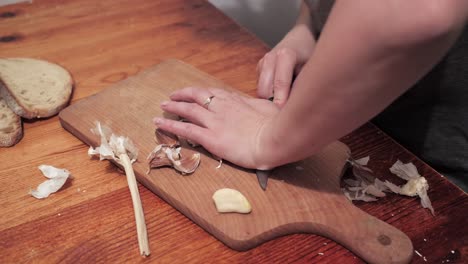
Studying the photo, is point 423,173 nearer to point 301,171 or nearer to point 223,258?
point 301,171

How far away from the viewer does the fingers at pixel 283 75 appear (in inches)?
33.4

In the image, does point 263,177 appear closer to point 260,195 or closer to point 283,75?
point 260,195

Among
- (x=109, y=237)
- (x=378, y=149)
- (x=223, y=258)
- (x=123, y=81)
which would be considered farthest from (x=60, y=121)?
(x=378, y=149)

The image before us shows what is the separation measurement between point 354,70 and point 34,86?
648mm

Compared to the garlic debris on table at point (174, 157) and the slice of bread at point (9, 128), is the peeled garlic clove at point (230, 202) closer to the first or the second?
the garlic debris on table at point (174, 157)

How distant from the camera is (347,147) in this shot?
2.57 ft

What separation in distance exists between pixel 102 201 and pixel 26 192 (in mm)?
116

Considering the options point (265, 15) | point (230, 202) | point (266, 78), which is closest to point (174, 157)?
point (230, 202)

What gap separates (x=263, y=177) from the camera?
2.35 ft

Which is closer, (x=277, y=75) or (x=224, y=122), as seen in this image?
(x=224, y=122)

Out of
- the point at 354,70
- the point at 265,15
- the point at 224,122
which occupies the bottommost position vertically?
the point at 265,15

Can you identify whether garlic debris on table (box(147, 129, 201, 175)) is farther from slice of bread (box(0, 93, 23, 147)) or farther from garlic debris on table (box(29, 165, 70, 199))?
slice of bread (box(0, 93, 23, 147))

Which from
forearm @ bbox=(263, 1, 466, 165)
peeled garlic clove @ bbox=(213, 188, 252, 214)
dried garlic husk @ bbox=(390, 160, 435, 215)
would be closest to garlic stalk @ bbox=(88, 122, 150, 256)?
peeled garlic clove @ bbox=(213, 188, 252, 214)

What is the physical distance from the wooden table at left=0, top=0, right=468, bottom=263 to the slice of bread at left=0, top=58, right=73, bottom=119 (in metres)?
0.02
